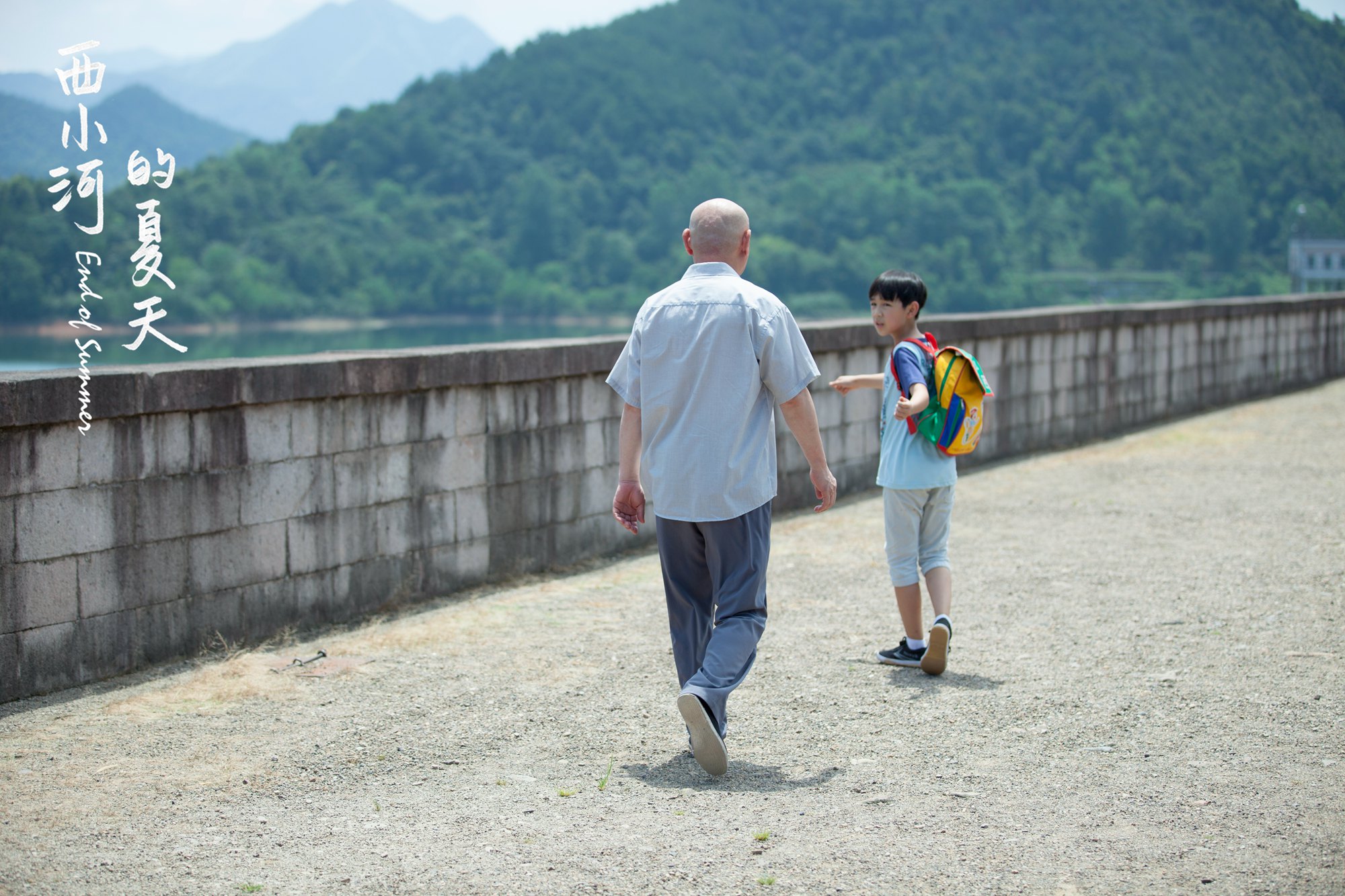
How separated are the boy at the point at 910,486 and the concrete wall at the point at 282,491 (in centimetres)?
232

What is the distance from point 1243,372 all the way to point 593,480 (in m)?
11.2

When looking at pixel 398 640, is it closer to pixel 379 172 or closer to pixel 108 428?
pixel 108 428

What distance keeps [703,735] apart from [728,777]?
22cm

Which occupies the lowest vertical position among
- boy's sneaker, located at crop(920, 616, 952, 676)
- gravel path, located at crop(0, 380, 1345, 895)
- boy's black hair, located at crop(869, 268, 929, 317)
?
gravel path, located at crop(0, 380, 1345, 895)

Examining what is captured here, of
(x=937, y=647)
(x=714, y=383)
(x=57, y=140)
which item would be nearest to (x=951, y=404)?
(x=937, y=647)

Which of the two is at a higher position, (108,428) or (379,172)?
(379,172)

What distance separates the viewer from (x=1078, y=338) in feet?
39.7

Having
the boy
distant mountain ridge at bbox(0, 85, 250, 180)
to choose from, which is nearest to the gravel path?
the boy

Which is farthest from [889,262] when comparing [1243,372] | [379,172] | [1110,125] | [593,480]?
[593,480]

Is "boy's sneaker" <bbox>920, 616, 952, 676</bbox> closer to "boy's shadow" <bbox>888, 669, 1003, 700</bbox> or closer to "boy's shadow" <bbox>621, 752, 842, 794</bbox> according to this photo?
"boy's shadow" <bbox>888, 669, 1003, 700</bbox>

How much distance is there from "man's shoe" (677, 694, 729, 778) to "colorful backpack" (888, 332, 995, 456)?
1625mm

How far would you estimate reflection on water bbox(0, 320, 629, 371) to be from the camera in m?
43.6

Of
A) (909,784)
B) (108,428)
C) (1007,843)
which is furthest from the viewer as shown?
(108,428)

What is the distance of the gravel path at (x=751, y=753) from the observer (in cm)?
307
